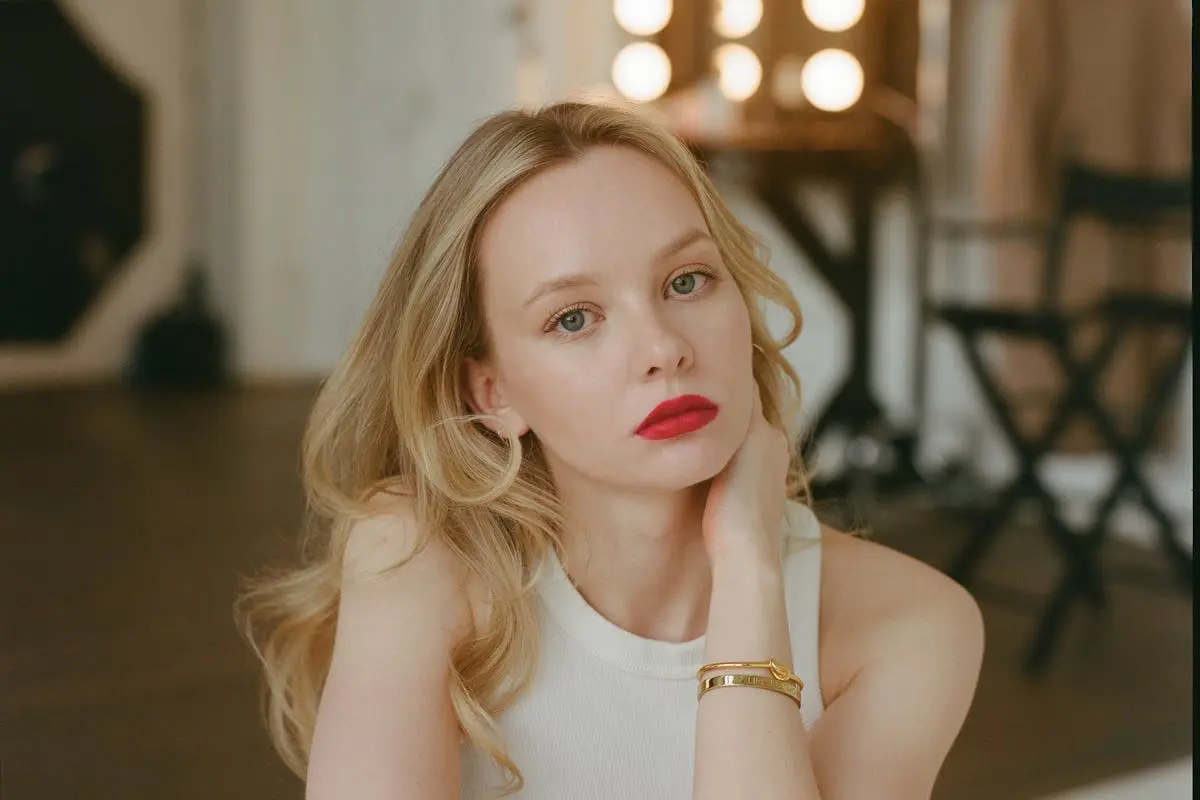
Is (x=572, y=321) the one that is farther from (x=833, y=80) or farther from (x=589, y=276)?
(x=833, y=80)

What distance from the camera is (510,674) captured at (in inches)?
41.1

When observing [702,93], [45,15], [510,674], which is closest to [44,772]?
[510,674]

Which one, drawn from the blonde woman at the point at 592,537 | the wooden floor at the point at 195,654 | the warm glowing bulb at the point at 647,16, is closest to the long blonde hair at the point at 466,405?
the blonde woman at the point at 592,537

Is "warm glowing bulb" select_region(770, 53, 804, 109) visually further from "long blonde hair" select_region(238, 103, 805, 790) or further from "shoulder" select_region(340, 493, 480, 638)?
"shoulder" select_region(340, 493, 480, 638)

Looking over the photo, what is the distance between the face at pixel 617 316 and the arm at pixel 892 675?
22 cm

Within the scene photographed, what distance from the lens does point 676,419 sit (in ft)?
3.19

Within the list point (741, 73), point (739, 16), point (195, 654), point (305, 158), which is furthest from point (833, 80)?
point (305, 158)

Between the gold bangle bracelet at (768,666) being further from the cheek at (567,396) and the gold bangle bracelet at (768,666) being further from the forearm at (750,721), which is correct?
the cheek at (567,396)

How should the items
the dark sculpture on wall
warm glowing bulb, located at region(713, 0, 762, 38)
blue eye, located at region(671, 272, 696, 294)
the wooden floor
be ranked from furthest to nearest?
1. the dark sculpture on wall
2. warm glowing bulb, located at region(713, 0, 762, 38)
3. the wooden floor
4. blue eye, located at region(671, 272, 696, 294)

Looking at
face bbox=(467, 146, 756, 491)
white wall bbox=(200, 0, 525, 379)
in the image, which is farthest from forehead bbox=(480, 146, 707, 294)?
white wall bbox=(200, 0, 525, 379)

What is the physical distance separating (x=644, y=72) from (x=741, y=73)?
0.43 m

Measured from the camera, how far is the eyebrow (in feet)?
3.17

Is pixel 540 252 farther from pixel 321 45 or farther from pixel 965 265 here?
pixel 321 45

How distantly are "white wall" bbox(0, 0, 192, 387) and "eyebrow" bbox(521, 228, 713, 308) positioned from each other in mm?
5877
